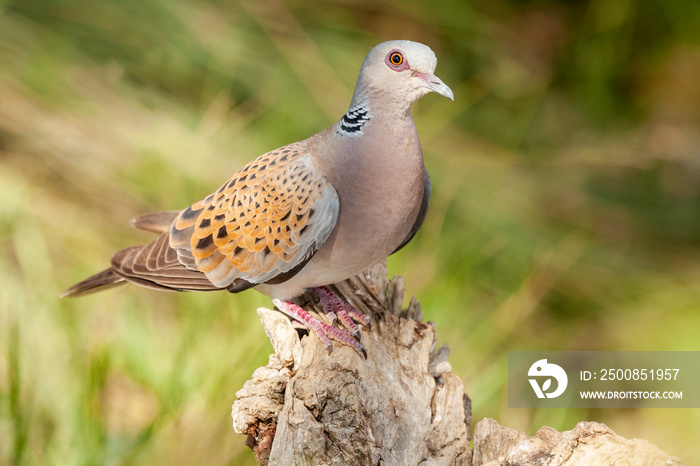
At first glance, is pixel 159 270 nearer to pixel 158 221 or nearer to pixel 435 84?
pixel 158 221

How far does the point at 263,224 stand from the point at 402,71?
0.72 m

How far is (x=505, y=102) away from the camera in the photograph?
5137mm

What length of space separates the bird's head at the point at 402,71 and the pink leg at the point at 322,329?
2.73 ft

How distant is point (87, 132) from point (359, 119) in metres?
2.50

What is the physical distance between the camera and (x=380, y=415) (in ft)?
8.02

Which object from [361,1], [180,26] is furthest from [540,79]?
[180,26]

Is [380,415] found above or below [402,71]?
below

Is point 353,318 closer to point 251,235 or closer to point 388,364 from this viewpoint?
point 388,364

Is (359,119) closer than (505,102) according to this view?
Yes

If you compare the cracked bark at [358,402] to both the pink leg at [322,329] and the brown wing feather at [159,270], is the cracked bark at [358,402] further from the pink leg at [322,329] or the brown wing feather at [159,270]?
the brown wing feather at [159,270]

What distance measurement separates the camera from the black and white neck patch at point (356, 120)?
103 inches

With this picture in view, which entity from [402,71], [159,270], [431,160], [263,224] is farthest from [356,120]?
[431,160]

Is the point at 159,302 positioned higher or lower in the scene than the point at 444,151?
lower

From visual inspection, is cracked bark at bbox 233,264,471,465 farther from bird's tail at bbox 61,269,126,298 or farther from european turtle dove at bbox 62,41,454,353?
bird's tail at bbox 61,269,126,298
